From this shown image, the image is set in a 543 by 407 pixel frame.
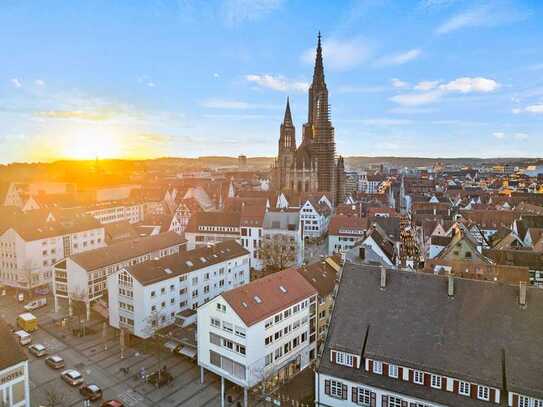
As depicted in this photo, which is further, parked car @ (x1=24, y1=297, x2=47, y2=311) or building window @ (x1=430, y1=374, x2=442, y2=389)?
parked car @ (x1=24, y1=297, x2=47, y2=311)

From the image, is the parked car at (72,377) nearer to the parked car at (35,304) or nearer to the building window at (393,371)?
the parked car at (35,304)

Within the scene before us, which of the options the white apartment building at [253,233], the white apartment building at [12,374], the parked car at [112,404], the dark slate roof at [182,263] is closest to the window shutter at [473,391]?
the parked car at [112,404]

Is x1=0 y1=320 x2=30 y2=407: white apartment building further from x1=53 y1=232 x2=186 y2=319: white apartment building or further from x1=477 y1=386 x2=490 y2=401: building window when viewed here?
x1=477 y1=386 x2=490 y2=401: building window

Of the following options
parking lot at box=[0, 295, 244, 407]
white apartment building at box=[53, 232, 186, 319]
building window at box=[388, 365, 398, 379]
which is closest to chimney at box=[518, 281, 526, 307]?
building window at box=[388, 365, 398, 379]

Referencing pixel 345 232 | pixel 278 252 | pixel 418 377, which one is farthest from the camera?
pixel 345 232

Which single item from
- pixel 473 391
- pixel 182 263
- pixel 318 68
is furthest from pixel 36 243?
pixel 318 68

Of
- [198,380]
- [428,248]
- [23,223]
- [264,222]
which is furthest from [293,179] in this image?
[198,380]

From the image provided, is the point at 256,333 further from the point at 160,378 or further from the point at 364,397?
the point at 364,397

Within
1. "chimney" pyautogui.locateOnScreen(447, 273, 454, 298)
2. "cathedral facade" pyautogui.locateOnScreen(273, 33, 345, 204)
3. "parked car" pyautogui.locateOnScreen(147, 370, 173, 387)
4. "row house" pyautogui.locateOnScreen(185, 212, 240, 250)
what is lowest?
"parked car" pyautogui.locateOnScreen(147, 370, 173, 387)
